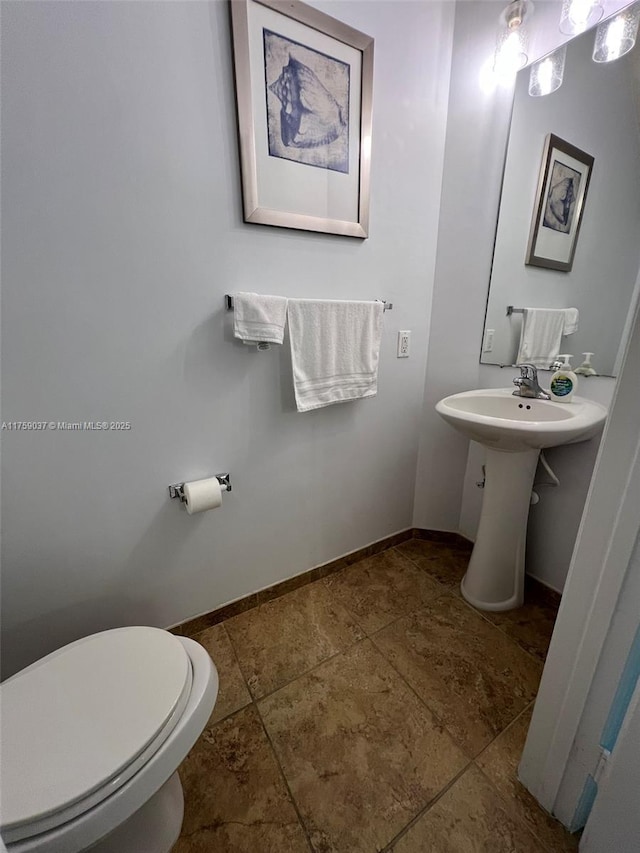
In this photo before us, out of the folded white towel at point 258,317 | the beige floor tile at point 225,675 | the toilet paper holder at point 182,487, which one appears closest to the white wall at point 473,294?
the folded white towel at point 258,317

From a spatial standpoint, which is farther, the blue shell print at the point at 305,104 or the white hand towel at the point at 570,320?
the white hand towel at the point at 570,320

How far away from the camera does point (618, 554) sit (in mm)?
598

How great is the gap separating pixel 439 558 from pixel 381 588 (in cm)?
41

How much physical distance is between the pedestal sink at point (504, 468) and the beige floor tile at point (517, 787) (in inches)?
18.0

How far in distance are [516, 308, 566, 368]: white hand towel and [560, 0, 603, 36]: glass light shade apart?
2.85 feet

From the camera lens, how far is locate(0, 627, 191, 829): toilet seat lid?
55cm

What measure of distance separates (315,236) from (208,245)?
38 cm

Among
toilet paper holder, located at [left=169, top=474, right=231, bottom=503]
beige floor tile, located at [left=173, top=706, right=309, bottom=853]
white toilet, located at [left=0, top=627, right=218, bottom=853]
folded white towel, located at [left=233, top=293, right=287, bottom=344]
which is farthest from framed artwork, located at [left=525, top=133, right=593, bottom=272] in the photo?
beige floor tile, located at [left=173, top=706, right=309, bottom=853]

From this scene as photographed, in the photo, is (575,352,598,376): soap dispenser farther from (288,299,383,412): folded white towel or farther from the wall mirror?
(288,299,383,412): folded white towel

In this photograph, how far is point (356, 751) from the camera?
3.06 ft

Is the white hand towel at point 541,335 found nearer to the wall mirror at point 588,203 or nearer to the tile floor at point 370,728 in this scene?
the wall mirror at point 588,203

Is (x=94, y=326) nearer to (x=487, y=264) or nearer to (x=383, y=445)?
(x=383, y=445)

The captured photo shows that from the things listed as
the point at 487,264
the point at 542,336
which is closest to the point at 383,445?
the point at 542,336

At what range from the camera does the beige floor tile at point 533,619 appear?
1.25m
